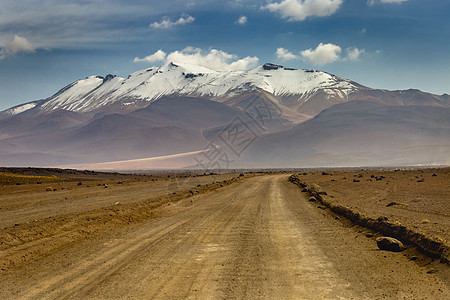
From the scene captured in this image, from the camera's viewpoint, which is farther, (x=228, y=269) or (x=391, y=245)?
(x=391, y=245)

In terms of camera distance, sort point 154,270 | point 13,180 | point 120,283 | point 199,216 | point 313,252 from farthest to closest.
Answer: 1. point 13,180
2. point 199,216
3. point 313,252
4. point 154,270
5. point 120,283

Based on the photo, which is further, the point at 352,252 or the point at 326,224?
the point at 326,224

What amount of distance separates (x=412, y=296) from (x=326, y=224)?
24.7 feet

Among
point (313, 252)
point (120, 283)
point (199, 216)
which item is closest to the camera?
point (120, 283)

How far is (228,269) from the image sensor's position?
7906 millimetres

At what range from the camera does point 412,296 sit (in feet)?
20.6

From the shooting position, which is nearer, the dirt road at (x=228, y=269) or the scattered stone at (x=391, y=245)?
the dirt road at (x=228, y=269)

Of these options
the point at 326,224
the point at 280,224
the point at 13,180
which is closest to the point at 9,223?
the point at 280,224

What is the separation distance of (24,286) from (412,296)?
20.9ft

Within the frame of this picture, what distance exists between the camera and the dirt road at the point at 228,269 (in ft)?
21.6

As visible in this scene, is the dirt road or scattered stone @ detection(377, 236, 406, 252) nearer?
the dirt road

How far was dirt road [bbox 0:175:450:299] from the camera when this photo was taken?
6594 mm

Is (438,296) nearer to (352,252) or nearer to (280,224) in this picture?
(352,252)

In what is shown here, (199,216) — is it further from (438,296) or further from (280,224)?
(438,296)
